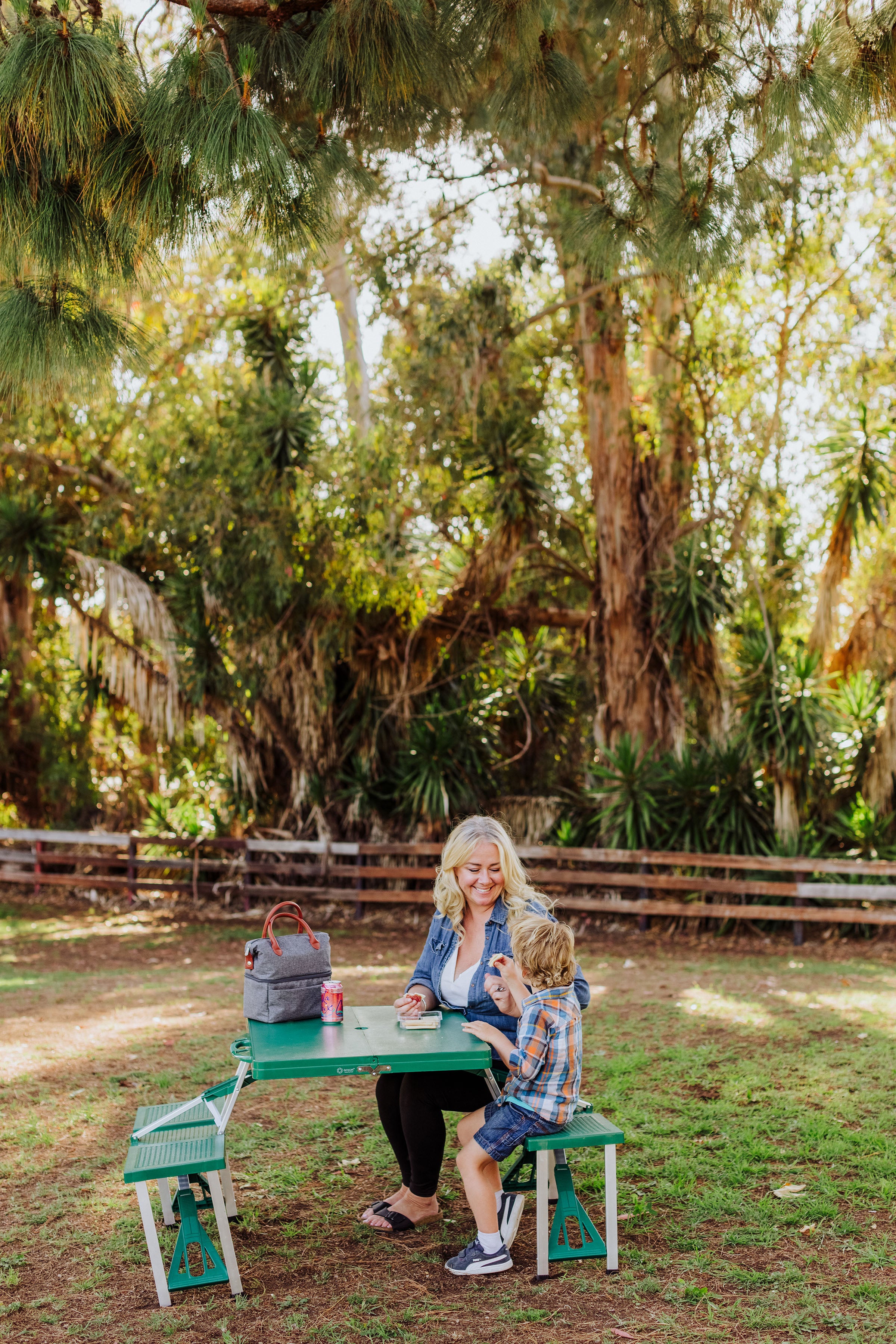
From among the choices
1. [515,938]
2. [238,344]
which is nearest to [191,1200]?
[515,938]

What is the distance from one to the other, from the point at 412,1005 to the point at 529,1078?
0.63m

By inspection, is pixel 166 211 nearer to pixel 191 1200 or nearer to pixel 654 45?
pixel 654 45

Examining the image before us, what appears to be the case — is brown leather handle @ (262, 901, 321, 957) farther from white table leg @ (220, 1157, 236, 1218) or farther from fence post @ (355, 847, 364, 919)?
fence post @ (355, 847, 364, 919)

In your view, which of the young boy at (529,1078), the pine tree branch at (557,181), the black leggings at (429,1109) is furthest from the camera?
the pine tree branch at (557,181)

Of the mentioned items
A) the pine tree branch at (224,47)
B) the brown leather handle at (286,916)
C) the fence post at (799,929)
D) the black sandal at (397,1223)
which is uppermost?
the pine tree branch at (224,47)

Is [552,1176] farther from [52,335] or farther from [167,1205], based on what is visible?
[52,335]

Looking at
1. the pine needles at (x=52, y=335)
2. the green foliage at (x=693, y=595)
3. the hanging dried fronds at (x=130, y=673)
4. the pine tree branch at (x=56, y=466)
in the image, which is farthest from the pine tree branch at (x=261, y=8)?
the pine tree branch at (x=56, y=466)

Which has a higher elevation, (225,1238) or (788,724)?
(788,724)

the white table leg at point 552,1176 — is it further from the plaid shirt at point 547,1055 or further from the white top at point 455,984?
the white top at point 455,984

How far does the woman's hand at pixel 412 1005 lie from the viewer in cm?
448

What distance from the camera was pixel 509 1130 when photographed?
13.3ft

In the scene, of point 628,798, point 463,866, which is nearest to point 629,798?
point 628,798

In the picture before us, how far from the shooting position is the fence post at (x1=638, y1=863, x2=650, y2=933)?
11945 millimetres

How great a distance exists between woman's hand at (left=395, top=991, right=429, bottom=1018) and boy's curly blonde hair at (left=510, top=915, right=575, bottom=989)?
1.89 ft
